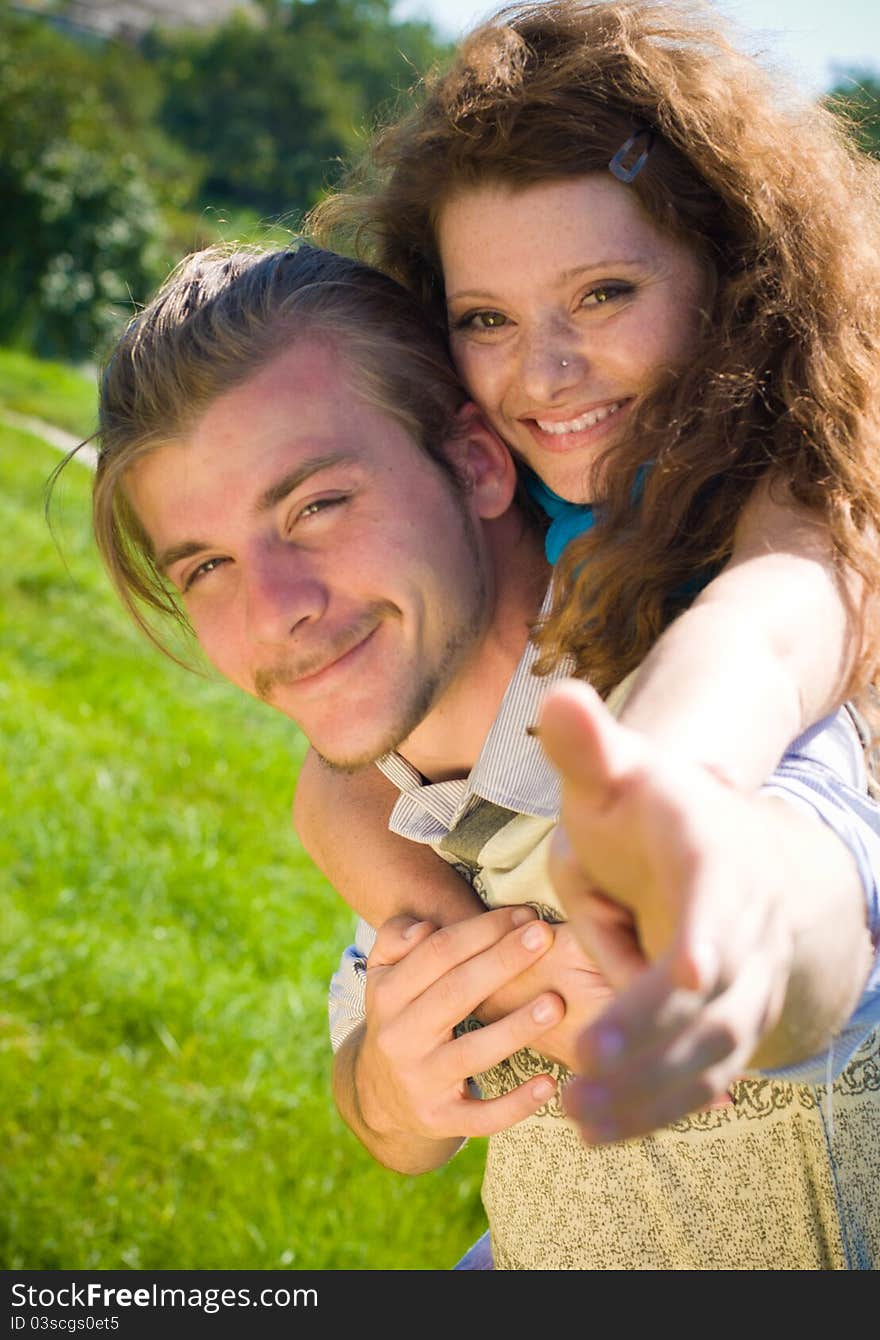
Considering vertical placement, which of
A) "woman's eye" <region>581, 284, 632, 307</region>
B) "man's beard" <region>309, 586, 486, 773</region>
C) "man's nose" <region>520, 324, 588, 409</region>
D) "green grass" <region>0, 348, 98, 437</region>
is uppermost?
"woman's eye" <region>581, 284, 632, 307</region>

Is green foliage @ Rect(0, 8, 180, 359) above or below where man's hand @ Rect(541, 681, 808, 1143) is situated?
below

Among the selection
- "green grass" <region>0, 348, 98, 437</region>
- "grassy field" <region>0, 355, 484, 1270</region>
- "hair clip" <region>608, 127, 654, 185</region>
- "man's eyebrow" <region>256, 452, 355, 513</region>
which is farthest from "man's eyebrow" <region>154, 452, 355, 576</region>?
"green grass" <region>0, 348, 98, 437</region>

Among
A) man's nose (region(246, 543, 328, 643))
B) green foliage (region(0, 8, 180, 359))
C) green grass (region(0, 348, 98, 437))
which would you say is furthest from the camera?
green foliage (region(0, 8, 180, 359))

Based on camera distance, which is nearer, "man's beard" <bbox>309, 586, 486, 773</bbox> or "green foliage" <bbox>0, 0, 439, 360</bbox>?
"man's beard" <bbox>309, 586, 486, 773</bbox>

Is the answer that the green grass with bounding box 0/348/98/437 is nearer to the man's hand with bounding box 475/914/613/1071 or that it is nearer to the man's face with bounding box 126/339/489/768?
the man's face with bounding box 126/339/489/768

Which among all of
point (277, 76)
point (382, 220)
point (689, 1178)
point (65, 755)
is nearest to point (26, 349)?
point (65, 755)

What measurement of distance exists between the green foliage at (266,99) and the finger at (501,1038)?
32815 mm

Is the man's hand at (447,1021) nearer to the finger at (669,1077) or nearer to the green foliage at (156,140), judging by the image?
the finger at (669,1077)

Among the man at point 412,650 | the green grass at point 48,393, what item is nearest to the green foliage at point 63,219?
the green grass at point 48,393

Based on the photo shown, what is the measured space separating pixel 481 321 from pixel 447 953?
1068 millimetres

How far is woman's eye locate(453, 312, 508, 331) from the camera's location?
234 cm

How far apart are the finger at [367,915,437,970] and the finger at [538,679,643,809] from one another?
47.3 inches
